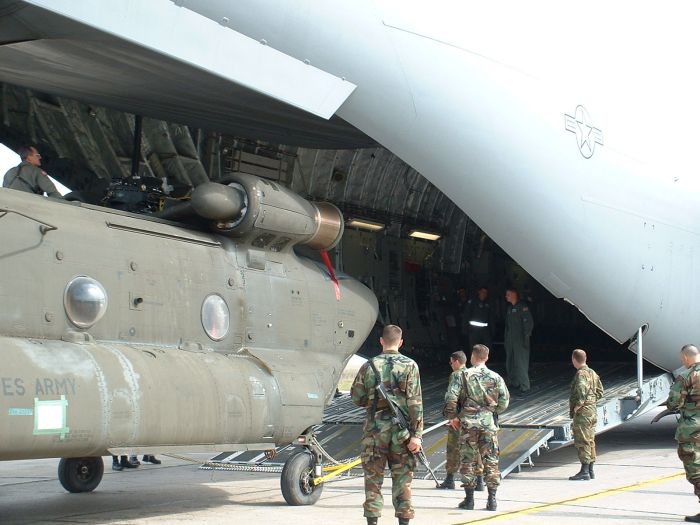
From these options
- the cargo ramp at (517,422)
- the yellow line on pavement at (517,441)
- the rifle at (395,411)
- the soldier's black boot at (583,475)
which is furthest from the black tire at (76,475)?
the soldier's black boot at (583,475)

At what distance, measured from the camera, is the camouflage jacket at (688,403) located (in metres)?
8.05

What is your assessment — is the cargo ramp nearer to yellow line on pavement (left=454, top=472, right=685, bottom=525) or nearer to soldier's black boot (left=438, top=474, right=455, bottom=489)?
soldier's black boot (left=438, top=474, right=455, bottom=489)

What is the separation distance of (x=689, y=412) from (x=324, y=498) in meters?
3.52

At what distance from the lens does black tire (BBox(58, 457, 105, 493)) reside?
927cm

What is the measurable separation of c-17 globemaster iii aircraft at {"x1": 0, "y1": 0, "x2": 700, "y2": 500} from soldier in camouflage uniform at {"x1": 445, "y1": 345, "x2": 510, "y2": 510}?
2201 millimetres

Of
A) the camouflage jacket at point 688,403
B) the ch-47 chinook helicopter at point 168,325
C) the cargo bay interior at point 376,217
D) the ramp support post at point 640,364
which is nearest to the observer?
the ch-47 chinook helicopter at point 168,325

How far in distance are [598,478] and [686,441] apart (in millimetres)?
2714

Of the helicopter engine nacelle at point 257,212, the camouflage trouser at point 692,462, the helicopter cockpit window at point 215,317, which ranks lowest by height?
the camouflage trouser at point 692,462

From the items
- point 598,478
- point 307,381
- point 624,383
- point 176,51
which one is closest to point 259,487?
point 307,381

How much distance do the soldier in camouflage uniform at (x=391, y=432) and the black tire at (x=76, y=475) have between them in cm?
367

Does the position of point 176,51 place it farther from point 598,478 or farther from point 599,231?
point 598,478

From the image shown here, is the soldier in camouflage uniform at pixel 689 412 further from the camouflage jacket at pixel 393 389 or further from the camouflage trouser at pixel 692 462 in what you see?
the camouflage jacket at pixel 393 389

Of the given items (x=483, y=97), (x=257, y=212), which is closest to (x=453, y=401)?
(x=257, y=212)

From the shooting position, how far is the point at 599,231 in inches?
437
